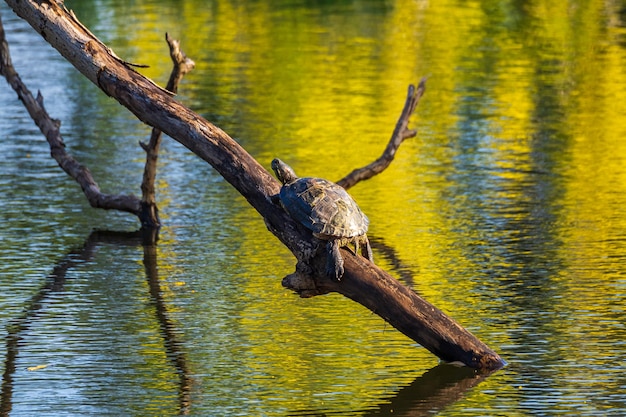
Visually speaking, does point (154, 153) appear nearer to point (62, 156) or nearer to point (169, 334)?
point (62, 156)

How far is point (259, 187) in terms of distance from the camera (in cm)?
919

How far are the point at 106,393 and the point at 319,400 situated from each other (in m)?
1.33

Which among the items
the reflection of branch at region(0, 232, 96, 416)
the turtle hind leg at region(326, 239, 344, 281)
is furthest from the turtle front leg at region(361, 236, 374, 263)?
the reflection of branch at region(0, 232, 96, 416)

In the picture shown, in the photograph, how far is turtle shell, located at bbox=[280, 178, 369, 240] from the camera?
887cm

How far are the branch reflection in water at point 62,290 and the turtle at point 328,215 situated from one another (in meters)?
1.23

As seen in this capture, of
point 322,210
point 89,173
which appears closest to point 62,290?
point 89,173

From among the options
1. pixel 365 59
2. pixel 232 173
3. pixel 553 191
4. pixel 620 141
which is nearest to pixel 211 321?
pixel 232 173

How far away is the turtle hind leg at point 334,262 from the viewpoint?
870 cm

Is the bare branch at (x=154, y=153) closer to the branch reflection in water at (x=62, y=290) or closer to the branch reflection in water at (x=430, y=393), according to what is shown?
the branch reflection in water at (x=62, y=290)

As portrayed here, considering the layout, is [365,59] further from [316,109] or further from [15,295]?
[15,295]

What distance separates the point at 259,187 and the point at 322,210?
0.48m

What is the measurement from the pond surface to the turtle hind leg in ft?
2.29

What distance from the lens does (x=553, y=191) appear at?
14.7 meters

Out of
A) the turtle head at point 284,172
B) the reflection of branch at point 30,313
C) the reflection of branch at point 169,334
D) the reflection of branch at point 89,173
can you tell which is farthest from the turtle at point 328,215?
the reflection of branch at point 89,173
